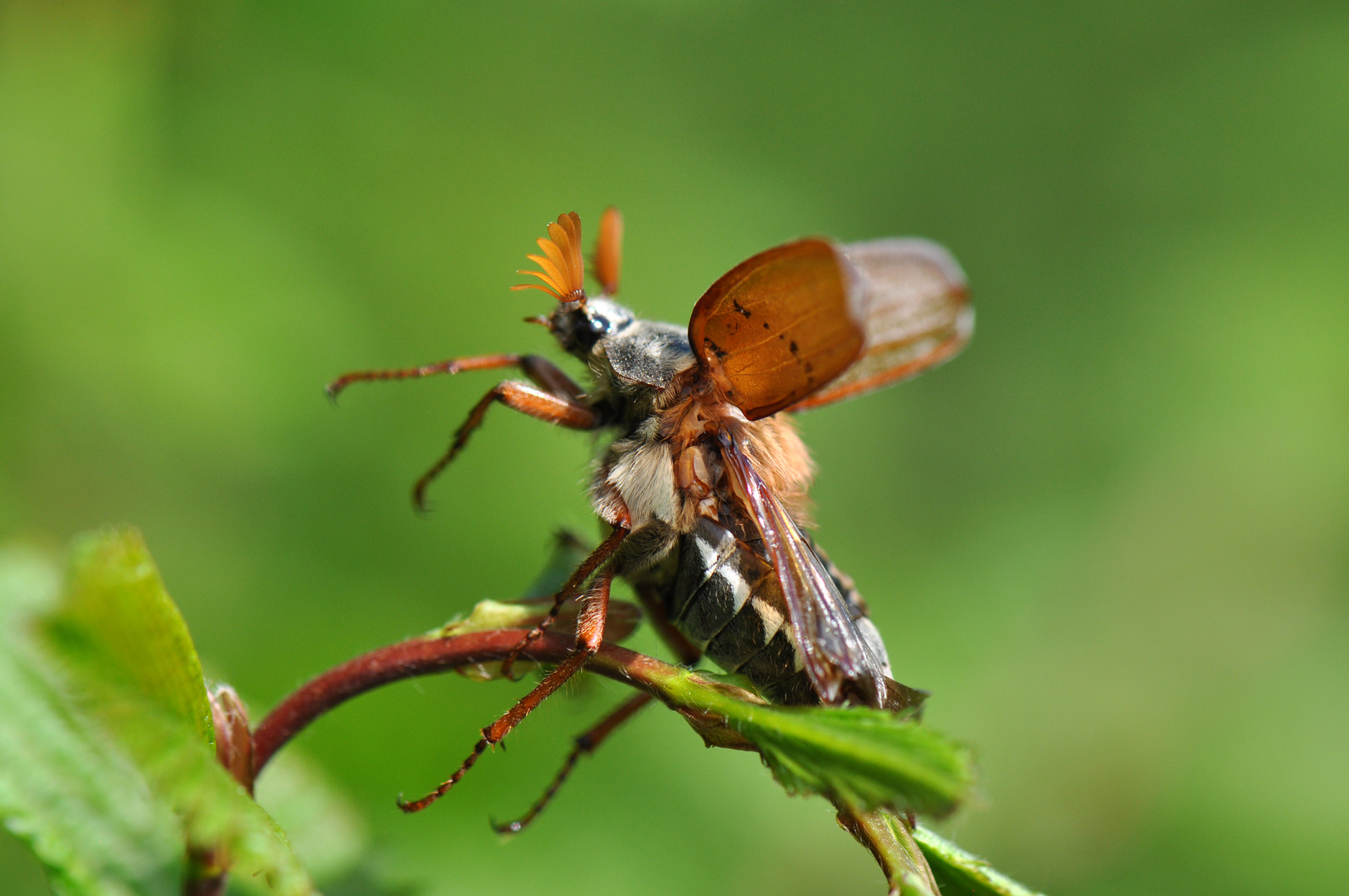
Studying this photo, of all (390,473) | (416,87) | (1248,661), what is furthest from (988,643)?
(416,87)

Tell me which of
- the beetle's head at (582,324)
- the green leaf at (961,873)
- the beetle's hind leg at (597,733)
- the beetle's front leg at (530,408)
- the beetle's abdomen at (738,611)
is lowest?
the beetle's hind leg at (597,733)

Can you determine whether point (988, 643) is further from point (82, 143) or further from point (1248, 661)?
point (82, 143)

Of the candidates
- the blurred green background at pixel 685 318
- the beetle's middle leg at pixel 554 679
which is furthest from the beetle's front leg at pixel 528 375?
the beetle's middle leg at pixel 554 679

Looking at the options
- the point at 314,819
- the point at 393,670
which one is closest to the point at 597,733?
the point at 314,819

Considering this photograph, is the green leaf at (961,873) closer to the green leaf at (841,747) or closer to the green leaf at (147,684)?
the green leaf at (841,747)

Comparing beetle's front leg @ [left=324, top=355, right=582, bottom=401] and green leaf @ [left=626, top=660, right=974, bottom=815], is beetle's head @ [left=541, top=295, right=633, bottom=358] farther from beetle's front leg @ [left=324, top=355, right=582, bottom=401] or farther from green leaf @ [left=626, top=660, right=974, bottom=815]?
green leaf @ [left=626, top=660, right=974, bottom=815]

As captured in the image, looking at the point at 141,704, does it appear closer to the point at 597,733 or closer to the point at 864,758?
the point at 864,758
